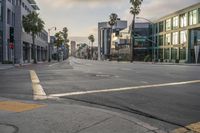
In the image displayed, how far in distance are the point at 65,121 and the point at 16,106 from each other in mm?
2849

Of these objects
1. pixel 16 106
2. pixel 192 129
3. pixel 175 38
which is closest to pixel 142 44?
pixel 175 38

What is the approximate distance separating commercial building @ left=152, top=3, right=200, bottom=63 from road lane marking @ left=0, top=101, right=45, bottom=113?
7080 cm

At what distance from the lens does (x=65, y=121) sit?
8148 mm

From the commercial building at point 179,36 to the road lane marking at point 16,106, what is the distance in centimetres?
7080

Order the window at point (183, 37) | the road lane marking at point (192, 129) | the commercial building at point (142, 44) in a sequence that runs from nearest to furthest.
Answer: the road lane marking at point (192, 129) → the window at point (183, 37) → the commercial building at point (142, 44)

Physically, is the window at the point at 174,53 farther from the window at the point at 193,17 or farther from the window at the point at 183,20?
the window at the point at 193,17

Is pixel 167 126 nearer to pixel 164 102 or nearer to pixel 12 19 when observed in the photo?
pixel 164 102

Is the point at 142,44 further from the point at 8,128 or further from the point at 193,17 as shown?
the point at 8,128

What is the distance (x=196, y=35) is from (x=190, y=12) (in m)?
5.15

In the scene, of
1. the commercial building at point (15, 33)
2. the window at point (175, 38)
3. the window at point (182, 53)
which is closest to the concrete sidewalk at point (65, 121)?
the commercial building at point (15, 33)

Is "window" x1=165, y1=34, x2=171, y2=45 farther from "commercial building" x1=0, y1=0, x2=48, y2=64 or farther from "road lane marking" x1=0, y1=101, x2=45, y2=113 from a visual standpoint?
"road lane marking" x1=0, y1=101, x2=45, y2=113

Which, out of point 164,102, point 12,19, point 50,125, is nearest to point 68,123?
point 50,125

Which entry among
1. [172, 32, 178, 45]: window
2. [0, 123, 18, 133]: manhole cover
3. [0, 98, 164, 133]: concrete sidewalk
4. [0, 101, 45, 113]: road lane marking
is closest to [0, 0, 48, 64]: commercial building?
[172, 32, 178, 45]: window

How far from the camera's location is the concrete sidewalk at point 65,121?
24.2ft
